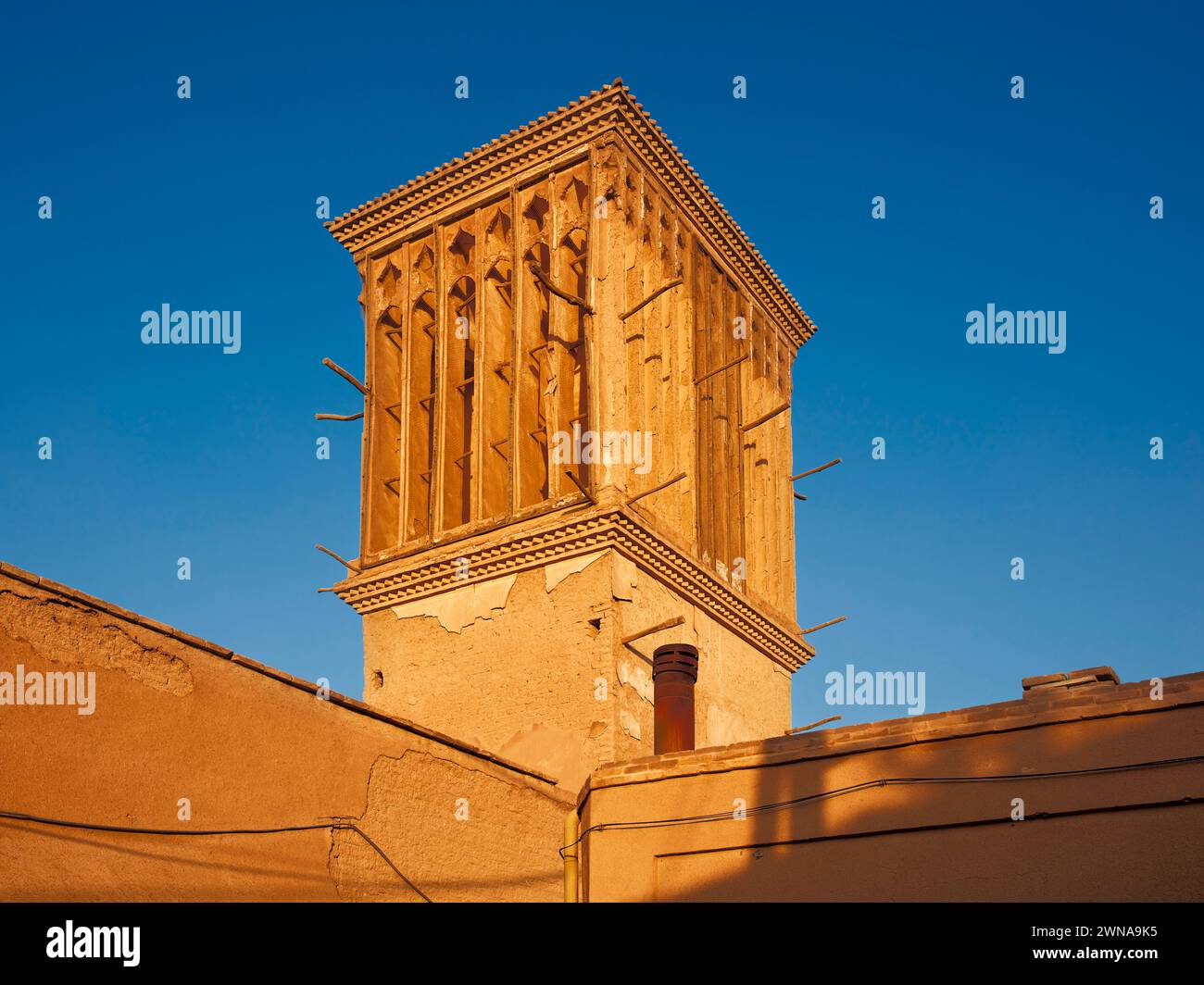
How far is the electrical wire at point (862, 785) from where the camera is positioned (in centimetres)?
874

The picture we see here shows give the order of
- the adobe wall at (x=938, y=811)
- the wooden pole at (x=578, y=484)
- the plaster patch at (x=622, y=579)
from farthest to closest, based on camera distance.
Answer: the wooden pole at (x=578, y=484), the plaster patch at (x=622, y=579), the adobe wall at (x=938, y=811)

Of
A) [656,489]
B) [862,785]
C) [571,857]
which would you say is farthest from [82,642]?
[656,489]

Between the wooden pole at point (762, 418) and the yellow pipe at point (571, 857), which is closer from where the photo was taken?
the yellow pipe at point (571, 857)

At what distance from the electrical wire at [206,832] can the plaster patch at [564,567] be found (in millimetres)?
5026

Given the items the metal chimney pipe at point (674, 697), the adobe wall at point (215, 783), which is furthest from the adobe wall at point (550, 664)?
the adobe wall at point (215, 783)

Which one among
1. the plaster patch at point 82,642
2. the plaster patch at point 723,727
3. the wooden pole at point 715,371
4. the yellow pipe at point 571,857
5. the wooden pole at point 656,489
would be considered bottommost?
the yellow pipe at point 571,857

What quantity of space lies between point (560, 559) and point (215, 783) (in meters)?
6.64

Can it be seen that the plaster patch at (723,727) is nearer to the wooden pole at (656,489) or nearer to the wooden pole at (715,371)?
the wooden pole at (656,489)

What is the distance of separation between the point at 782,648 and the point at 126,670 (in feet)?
35.4

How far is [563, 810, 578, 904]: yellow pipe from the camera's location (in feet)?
37.9

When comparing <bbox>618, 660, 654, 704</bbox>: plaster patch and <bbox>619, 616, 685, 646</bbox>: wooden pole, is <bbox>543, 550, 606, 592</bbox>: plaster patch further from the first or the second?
<bbox>618, 660, 654, 704</bbox>: plaster patch

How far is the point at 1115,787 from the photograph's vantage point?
8781mm
